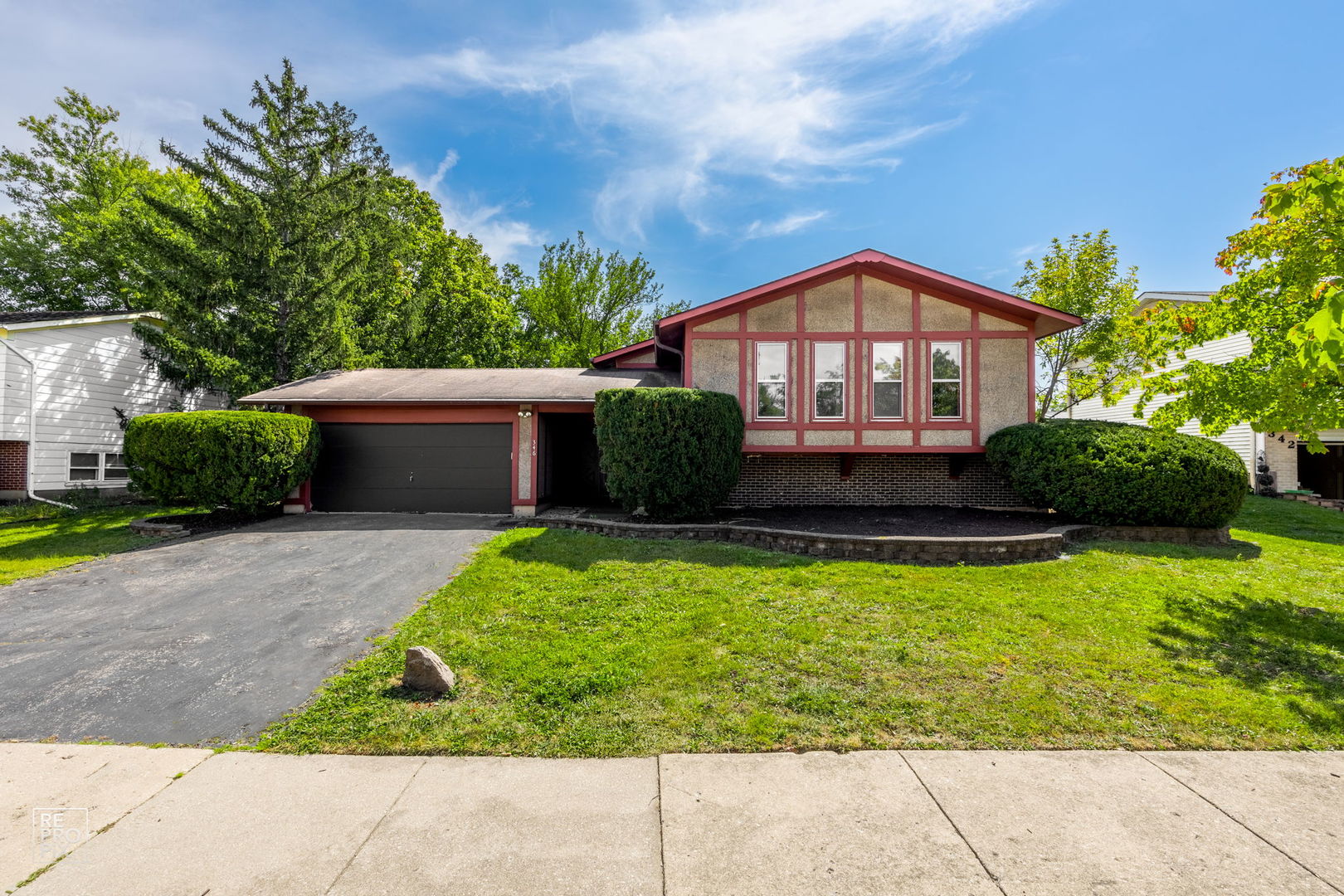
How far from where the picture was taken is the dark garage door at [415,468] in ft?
40.3

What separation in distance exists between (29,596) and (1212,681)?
1254 cm

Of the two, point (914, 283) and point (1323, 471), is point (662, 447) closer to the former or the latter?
point (914, 283)

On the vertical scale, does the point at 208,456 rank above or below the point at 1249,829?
above

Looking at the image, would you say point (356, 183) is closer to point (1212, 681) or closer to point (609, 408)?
point (609, 408)

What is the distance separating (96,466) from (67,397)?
2.02m

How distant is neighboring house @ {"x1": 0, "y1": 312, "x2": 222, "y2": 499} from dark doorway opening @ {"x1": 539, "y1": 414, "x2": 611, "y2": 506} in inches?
508

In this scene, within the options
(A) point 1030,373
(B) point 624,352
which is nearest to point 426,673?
(B) point 624,352

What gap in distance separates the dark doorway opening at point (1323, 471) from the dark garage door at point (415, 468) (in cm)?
2376

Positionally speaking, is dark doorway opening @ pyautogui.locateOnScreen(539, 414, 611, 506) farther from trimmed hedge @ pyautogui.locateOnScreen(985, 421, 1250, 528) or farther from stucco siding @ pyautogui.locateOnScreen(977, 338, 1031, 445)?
trimmed hedge @ pyautogui.locateOnScreen(985, 421, 1250, 528)

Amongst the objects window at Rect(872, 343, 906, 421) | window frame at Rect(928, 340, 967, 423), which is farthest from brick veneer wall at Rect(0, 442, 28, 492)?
window frame at Rect(928, 340, 967, 423)

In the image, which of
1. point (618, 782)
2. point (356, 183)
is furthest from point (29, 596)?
point (356, 183)

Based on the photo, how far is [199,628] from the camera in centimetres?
574

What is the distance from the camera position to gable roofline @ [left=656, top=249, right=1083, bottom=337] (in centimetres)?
1109

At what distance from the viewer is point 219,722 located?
13.1 feet
